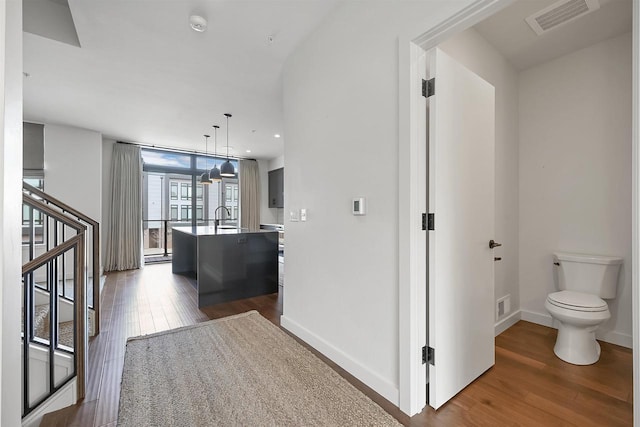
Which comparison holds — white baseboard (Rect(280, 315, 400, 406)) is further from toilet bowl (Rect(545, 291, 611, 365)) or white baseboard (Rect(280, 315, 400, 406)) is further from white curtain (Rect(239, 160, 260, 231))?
white curtain (Rect(239, 160, 260, 231))

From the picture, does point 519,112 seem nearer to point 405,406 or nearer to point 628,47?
point 628,47

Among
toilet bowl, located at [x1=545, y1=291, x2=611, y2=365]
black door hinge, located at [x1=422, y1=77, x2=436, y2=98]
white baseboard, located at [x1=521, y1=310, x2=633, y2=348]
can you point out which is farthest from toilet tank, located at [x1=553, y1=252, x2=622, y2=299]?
black door hinge, located at [x1=422, y1=77, x2=436, y2=98]

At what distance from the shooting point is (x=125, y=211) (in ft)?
18.4

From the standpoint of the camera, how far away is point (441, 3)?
4.58 ft

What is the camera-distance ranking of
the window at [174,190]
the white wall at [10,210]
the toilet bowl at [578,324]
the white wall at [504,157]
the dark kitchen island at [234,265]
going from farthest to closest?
1. the window at [174,190]
2. the dark kitchen island at [234,265]
3. the white wall at [504,157]
4. the toilet bowl at [578,324]
5. the white wall at [10,210]

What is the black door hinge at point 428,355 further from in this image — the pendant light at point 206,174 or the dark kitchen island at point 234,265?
the pendant light at point 206,174

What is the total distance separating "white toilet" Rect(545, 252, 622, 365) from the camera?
78.3 inches

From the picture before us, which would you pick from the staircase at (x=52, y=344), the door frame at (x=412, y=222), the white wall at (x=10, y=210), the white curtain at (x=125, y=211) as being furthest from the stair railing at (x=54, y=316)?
the white curtain at (x=125, y=211)

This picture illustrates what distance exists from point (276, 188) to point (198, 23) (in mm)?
5269

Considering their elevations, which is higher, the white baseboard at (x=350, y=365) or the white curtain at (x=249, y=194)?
the white curtain at (x=249, y=194)

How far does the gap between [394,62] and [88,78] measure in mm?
3341

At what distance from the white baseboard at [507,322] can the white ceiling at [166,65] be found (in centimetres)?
301

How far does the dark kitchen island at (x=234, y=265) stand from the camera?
11.1 ft

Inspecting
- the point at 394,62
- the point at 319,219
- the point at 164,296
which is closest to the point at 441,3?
the point at 394,62
